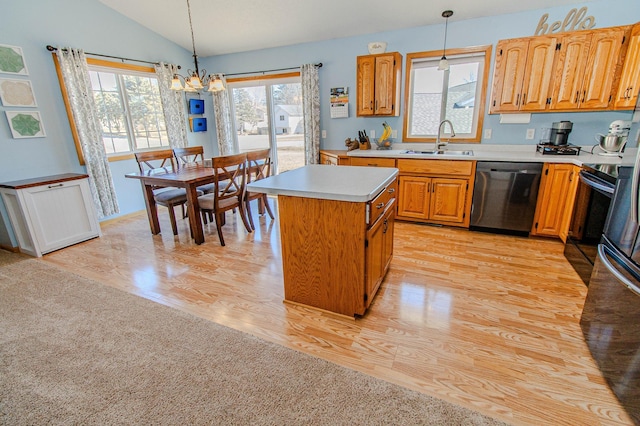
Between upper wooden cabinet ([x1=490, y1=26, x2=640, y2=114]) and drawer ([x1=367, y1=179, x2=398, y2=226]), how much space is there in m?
2.14

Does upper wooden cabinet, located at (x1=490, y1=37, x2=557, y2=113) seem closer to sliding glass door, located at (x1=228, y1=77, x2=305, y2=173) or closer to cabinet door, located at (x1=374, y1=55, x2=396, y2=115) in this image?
cabinet door, located at (x1=374, y1=55, x2=396, y2=115)

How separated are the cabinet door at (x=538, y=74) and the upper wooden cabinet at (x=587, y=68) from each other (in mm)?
75

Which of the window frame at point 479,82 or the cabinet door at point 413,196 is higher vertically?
the window frame at point 479,82

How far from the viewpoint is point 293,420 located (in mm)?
1319

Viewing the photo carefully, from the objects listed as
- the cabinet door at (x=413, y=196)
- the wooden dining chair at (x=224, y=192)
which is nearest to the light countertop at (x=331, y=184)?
the wooden dining chair at (x=224, y=192)

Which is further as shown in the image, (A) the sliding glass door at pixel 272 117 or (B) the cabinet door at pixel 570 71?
(A) the sliding glass door at pixel 272 117

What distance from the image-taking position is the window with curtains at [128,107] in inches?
159

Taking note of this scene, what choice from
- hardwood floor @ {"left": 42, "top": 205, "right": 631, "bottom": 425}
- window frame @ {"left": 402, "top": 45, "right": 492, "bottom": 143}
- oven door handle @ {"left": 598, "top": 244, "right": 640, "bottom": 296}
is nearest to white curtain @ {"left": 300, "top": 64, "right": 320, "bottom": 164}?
window frame @ {"left": 402, "top": 45, "right": 492, "bottom": 143}

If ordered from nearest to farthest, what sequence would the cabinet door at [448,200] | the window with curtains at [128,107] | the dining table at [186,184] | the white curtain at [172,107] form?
1. the dining table at [186,184]
2. the cabinet door at [448,200]
3. the window with curtains at [128,107]
4. the white curtain at [172,107]

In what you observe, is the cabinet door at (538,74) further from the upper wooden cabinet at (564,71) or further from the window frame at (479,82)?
the window frame at (479,82)

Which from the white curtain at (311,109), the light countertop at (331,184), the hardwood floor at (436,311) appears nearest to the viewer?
the hardwood floor at (436,311)

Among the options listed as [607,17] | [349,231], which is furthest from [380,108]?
[349,231]

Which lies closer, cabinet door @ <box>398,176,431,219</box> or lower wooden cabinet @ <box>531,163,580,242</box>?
lower wooden cabinet @ <box>531,163,580,242</box>

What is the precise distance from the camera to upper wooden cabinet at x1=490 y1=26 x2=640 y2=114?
9.25ft
